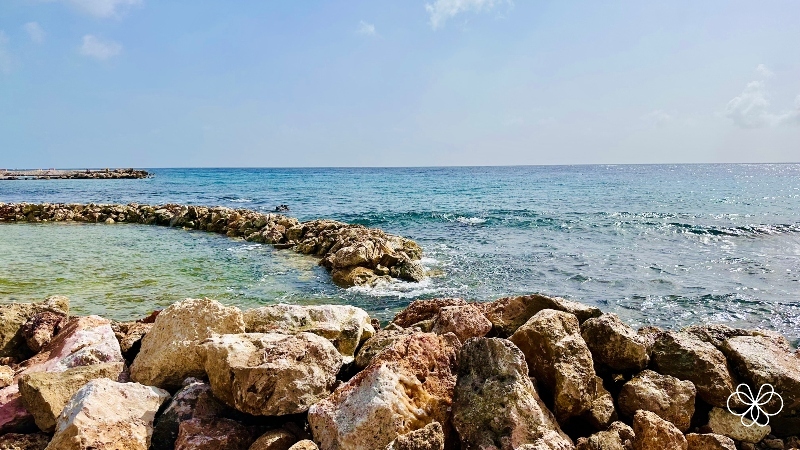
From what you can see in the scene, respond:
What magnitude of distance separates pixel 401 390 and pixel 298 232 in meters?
17.2

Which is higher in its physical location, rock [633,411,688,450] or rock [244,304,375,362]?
rock [244,304,375,362]

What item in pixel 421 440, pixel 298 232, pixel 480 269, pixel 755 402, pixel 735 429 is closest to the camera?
pixel 421 440

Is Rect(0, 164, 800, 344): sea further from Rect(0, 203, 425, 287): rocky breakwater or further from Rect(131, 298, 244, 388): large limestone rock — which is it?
Rect(131, 298, 244, 388): large limestone rock

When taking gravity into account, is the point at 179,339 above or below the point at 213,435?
above

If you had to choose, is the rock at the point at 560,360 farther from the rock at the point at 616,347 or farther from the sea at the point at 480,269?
the sea at the point at 480,269

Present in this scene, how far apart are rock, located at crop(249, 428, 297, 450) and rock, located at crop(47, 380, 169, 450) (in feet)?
3.23

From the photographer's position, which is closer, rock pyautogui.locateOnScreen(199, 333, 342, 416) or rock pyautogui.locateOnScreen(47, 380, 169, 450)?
rock pyautogui.locateOnScreen(47, 380, 169, 450)

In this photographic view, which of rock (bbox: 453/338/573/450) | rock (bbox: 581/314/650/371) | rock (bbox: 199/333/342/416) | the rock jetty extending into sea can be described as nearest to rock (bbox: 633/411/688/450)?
the rock jetty extending into sea

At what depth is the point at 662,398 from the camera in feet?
14.6

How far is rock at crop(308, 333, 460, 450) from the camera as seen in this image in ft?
11.9

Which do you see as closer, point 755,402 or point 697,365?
point 755,402

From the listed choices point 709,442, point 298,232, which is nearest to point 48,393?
point 709,442

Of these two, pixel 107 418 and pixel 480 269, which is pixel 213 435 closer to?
pixel 107 418

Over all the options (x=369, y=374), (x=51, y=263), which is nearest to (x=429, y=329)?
(x=369, y=374)
